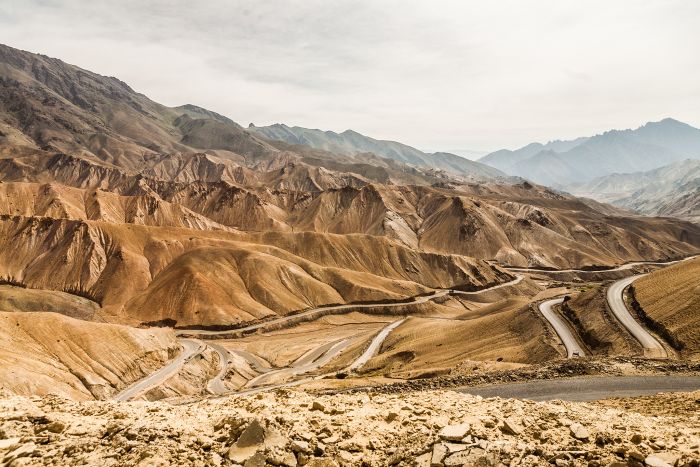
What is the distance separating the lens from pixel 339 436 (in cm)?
1537

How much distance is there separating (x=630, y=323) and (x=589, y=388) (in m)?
28.3

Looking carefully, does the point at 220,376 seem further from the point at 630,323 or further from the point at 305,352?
the point at 630,323

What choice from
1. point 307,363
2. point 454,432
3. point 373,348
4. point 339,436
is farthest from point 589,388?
point 307,363

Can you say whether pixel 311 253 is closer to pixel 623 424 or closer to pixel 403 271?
pixel 403 271

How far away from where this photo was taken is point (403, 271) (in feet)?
587

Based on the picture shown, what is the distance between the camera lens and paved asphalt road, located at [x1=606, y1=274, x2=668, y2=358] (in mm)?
45775

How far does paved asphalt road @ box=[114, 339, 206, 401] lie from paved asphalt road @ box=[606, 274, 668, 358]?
207ft

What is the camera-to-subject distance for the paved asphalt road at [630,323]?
4578 cm

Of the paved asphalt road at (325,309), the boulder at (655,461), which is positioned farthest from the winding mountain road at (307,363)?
the boulder at (655,461)

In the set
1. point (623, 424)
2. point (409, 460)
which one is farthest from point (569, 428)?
point (409, 460)

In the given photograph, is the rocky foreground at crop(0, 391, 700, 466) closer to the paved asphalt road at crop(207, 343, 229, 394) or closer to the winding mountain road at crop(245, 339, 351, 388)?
the paved asphalt road at crop(207, 343, 229, 394)

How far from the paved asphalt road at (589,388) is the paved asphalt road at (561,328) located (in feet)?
62.2

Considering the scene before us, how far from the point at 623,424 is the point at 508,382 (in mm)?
17945

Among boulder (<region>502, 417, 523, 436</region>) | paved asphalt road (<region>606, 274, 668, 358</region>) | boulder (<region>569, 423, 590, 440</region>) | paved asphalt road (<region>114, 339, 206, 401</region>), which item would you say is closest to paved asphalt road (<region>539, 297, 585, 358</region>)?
paved asphalt road (<region>606, 274, 668, 358</region>)
